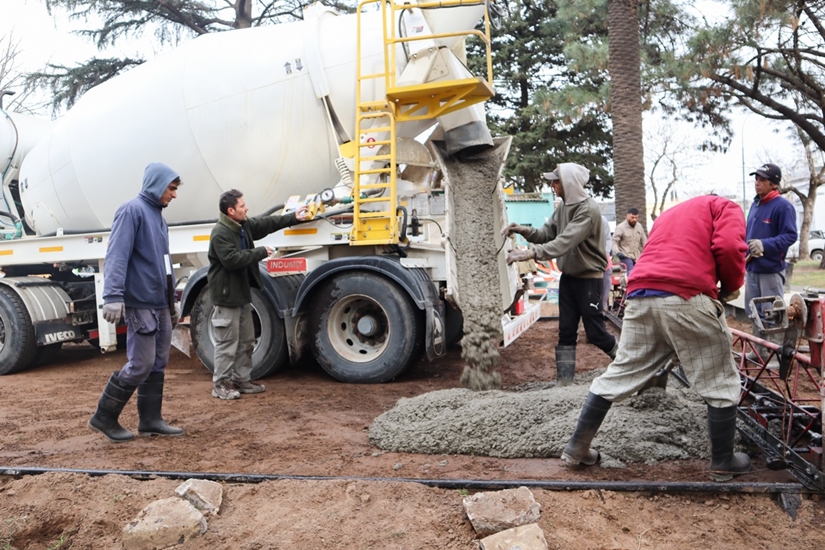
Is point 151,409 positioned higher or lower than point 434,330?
lower

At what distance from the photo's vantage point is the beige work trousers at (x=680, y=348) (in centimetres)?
320

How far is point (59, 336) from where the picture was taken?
7.78 meters

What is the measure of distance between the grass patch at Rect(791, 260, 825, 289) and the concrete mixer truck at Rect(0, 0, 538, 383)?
407 inches

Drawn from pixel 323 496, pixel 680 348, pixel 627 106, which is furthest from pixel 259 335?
pixel 627 106

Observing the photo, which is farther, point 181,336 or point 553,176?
point 181,336

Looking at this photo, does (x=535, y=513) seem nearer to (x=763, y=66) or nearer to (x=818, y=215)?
(x=763, y=66)

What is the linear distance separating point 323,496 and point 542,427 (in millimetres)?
1418

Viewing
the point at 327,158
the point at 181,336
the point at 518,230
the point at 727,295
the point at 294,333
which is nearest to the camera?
the point at 727,295

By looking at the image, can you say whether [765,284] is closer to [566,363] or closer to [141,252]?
[566,363]

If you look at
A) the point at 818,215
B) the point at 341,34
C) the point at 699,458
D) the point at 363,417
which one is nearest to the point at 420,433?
the point at 363,417

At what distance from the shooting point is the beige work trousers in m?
3.20

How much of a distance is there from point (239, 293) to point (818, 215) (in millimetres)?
36046

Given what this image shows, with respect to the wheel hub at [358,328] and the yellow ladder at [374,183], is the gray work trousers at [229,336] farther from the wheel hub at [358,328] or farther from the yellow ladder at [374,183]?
the yellow ladder at [374,183]

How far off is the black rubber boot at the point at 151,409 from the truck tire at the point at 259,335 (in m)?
1.72
